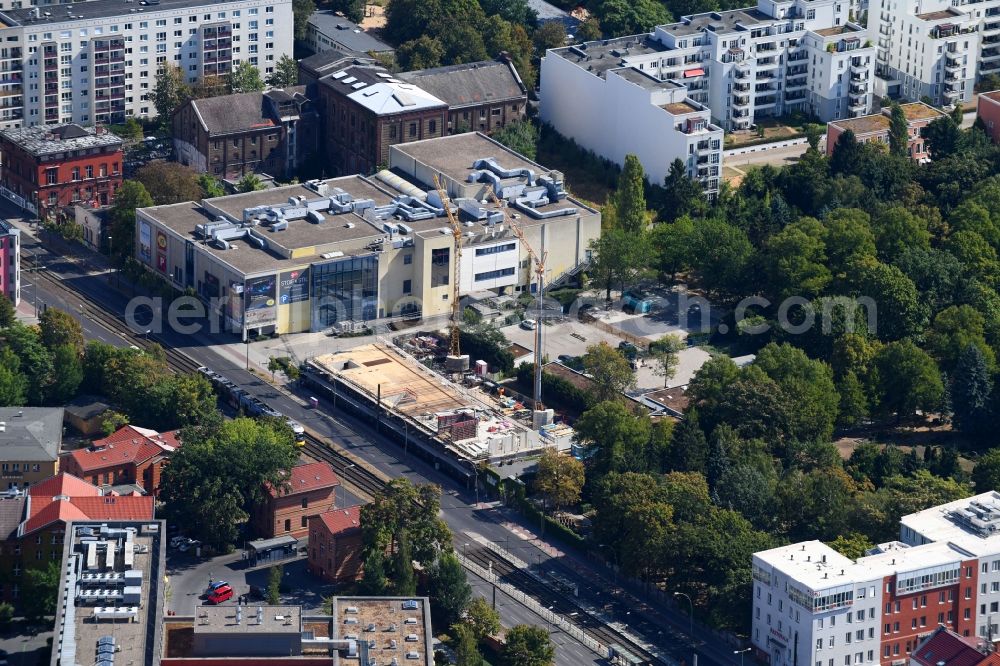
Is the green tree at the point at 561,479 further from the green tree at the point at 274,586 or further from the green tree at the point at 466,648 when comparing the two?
the green tree at the point at 274,586

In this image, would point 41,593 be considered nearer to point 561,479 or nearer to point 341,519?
point 341,519

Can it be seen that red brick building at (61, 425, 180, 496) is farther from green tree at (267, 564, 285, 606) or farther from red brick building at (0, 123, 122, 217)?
red brick building at (0, 123, 122, 217)

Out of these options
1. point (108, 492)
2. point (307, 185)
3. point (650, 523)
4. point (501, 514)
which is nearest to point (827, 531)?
point (650, 523)

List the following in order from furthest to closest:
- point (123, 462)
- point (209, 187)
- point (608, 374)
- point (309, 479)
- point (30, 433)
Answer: point (209, 187) → point (608, 374) → point (30, 433) → point (123, 462) → point (309, 479)

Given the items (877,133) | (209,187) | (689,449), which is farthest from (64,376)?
(877,133)

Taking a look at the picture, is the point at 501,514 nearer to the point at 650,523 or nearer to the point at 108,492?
the point at 650,523

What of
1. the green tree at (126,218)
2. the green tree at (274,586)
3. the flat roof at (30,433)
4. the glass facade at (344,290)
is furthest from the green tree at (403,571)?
the green tree at (126,218)

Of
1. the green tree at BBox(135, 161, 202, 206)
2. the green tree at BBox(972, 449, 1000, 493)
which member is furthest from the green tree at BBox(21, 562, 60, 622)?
the green tree at BBox(972, 449, 1000, 493)
